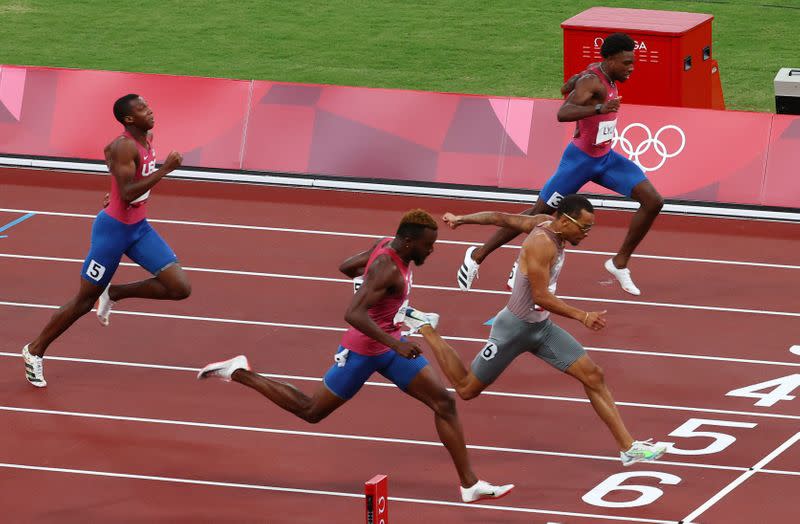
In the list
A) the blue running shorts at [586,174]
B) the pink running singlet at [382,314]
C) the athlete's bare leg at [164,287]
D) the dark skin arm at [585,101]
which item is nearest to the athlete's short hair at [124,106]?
the athlete's bare leg at [164,287]

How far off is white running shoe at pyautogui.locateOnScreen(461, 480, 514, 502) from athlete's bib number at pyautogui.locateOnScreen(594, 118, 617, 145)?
4.44m

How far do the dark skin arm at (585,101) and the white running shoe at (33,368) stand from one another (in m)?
4.77

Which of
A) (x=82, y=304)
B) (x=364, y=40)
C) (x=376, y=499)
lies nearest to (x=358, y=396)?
(x=82, y=304)

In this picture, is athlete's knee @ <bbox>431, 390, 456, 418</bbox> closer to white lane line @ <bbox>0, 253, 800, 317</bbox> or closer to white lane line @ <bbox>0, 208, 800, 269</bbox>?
white lane line @ <bbox>0, 253, 800, 317</bbox>

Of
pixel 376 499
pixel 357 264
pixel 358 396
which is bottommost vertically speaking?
pixel 358 396

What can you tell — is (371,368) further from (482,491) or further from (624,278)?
(624,278)

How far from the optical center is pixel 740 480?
11.0 m

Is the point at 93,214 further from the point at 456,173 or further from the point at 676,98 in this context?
the point at 676,98

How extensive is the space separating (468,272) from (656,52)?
6021 mm

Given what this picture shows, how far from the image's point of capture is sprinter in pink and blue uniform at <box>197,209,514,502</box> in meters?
9.85

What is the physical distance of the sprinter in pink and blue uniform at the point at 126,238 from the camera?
39.6 ft

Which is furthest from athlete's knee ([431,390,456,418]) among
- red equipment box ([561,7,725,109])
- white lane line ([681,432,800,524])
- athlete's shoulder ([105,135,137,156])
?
red equipment box ([561,7,725,109])

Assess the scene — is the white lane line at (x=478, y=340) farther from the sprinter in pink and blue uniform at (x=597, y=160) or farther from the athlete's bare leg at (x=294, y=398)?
the athlete's bare leg at (x=294, y=398)

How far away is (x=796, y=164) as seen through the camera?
17.2 metres
